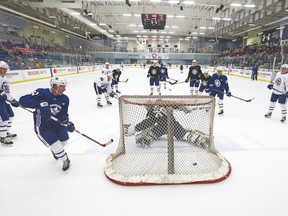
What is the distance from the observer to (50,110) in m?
2.04

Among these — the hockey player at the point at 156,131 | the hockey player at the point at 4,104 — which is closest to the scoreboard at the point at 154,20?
the hockey player at the point at 4,104

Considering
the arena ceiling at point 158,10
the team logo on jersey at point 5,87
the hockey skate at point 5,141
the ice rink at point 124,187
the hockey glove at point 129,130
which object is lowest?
the ice rink at point 124,187

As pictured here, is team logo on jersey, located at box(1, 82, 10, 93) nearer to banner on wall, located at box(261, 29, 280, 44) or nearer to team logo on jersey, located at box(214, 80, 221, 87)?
team logo on jersey, located at box(214, 80, 221, 87)

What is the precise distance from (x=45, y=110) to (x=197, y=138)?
196cm

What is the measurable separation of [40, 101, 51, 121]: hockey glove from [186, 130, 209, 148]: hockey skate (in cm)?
187

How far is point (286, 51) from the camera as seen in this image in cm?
1071

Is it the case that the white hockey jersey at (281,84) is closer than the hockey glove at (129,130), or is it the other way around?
the hockey glove at (129,130)

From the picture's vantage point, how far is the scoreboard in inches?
437

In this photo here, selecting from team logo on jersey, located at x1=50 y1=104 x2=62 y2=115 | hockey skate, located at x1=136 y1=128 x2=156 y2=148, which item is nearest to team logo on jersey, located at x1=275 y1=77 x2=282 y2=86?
hockey skate, located at x1=136 y1=128 x2=156 y2=148

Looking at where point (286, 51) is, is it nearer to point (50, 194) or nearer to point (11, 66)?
point (50, 194)

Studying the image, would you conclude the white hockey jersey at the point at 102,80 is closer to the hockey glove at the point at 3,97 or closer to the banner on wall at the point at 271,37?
the hockey glove at the point at 3,97

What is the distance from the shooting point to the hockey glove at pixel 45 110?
1.93 metres

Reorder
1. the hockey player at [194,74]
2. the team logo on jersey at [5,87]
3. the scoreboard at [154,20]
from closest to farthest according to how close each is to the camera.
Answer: the team logo on jersey at [5,87] → the hockey player at [194,74] → the scoreboard at [154,20]

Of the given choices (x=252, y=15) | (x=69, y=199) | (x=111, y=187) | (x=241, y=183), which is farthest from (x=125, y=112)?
(x=252, y=15)
